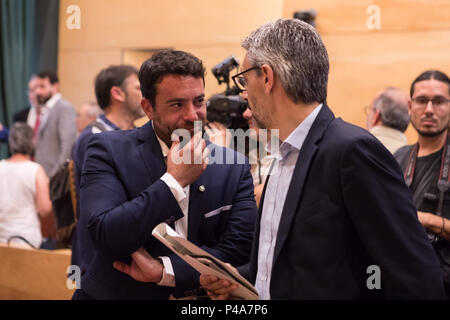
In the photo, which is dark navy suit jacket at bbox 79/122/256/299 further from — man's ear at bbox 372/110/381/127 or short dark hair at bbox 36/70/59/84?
short dark hair at bbox 36/70/59/84

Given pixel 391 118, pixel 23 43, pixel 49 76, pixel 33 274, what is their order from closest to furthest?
pixel 391 118 → pixel 33 274 → pixel 49 76 → pixel 23 43

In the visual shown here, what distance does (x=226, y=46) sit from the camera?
5.47 metres

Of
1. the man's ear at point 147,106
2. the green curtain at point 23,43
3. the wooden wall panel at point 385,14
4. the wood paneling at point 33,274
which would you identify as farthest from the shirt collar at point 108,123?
the green curtain at point 23,43

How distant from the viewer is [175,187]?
1.51 metres

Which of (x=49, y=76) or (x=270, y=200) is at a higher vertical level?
(x=49, y=76)

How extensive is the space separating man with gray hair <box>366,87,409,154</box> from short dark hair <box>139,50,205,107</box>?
170cm

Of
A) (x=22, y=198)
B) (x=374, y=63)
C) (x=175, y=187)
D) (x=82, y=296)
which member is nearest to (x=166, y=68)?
(x=175, y=187)

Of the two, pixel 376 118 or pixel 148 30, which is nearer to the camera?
pixel 376 118

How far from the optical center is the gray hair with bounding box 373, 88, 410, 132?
3145 millimetres

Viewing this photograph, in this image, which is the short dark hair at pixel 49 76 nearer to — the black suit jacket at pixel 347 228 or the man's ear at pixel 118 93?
the man's ear at pixel 118 93

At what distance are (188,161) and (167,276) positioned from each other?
326 millimetres

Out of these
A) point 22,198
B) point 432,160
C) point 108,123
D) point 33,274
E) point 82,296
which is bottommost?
point 33,274

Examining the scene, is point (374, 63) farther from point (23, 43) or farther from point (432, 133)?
point (23, 43)

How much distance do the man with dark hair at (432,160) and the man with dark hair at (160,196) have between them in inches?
38.6
